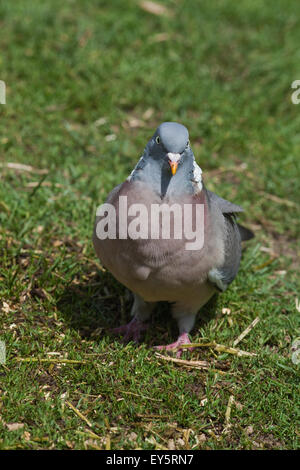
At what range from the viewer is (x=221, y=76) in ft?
22.6

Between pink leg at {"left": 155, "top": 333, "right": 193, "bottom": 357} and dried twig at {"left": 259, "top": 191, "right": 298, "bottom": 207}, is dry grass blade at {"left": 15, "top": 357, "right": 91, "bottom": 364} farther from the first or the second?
dried twig at {"left": 259, "top": 191, "right": 298, "bottom": 207}

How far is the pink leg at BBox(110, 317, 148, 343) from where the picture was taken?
423 centimetres

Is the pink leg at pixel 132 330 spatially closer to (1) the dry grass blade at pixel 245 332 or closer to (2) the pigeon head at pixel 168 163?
(1) the dry grass blade at pixel 245 332

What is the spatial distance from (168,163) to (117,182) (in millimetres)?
2026

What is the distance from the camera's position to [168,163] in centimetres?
346

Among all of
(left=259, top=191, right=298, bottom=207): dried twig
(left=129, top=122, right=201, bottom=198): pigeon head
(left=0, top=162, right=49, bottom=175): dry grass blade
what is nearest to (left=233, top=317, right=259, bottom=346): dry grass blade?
(left=129, top=122, right=201, bottom=198): pigeon head

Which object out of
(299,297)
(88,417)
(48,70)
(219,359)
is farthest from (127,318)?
(48,70)

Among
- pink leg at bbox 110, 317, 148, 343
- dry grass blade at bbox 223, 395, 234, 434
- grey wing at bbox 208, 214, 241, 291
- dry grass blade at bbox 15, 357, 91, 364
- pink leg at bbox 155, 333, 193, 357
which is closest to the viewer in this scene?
dry grass blade at bbox 223, 395, 234, 434

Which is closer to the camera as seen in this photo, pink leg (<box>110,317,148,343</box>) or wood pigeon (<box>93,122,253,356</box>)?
wood pigeon (<box>93,122,253,356</box>)

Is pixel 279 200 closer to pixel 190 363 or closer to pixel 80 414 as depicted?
pixel 190 363
